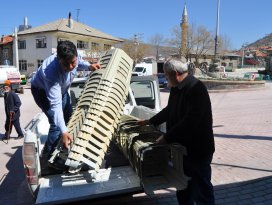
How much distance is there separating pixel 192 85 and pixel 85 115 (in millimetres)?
1370

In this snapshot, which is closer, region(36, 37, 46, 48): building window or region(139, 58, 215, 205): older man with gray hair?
region(139, 58, 215, 205): older man with gray hair

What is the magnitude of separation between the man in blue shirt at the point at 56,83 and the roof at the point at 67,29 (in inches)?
1797

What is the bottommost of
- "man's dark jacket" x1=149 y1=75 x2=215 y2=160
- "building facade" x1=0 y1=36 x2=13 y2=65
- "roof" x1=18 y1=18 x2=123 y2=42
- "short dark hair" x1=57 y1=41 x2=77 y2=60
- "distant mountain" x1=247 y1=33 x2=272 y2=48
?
"man's dark jacket" x1=149 y1=75 x2=215 y2=160

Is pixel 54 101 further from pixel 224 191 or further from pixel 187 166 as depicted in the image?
pixel 224 191

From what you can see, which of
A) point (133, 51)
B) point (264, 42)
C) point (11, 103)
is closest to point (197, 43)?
point (133, 51)

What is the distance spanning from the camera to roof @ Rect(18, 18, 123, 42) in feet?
164

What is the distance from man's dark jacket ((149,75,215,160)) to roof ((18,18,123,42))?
154 ft

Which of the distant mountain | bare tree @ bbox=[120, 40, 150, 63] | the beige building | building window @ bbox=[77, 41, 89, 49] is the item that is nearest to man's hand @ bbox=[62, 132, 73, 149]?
the beige building

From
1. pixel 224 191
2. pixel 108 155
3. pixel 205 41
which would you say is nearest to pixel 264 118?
pixel 224 191

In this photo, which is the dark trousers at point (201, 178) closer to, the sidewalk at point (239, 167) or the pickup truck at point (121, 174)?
the pickup truck at point (121, 174)

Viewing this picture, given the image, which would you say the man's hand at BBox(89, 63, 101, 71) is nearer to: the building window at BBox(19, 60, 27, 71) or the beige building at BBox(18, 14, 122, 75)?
the beige building at BBox(18, 14, 122, 75)

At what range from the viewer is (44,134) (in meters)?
5.41

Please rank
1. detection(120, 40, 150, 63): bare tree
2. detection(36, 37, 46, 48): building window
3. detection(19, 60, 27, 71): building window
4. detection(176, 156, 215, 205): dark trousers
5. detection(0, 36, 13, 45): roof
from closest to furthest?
detection(176, 156, 215, 205): dark trousers, detection(36, 37, 46, 48): building window, detection(19, 60, 27, 71): building window, detection(0, 36, 13, 45): roof, detection(120, 40, 150, 63): bare tree

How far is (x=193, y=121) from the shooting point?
3.40m
